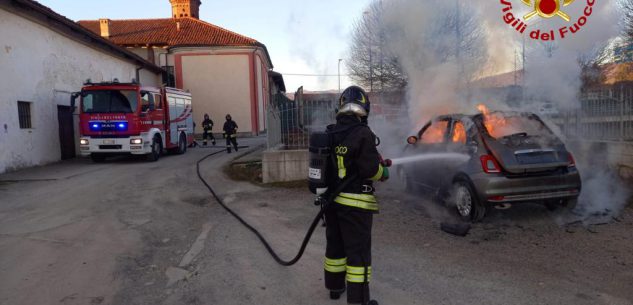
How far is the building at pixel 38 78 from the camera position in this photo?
500 inches

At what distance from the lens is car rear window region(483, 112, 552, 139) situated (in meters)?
6.31

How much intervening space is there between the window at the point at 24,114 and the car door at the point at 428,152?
1174 cm

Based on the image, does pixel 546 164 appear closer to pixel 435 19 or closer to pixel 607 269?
pixel 607 269

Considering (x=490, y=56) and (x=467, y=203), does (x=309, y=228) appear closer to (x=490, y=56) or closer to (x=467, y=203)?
(x=467, y=203)

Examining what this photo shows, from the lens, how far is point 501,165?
5.80 meters

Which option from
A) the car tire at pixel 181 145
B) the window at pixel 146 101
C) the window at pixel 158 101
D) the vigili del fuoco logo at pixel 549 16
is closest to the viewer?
the vigili del fuoco logo at pixel 549 16

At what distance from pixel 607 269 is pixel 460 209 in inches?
83.4

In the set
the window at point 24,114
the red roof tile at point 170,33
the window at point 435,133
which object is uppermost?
the red roof tile at point 170,33

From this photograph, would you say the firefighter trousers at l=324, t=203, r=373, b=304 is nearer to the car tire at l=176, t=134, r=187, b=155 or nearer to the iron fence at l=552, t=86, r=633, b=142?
the iron fence at l=552, t=86, r=633, b=142

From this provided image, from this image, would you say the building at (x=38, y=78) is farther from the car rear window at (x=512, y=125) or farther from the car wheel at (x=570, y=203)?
the car wheel at (x=570, y=203)

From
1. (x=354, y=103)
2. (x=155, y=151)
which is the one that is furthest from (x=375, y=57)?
(x=155, y=151)

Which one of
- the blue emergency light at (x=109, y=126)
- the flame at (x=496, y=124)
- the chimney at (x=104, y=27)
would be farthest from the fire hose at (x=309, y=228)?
the chimney at (x=104, y=27)

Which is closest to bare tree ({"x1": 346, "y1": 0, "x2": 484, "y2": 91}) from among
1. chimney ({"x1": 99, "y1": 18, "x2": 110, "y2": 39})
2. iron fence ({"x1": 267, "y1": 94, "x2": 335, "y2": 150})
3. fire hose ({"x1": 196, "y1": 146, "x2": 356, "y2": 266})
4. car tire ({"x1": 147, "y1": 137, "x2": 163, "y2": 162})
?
iron fence ({"x1": 267, "y1": 94, "x2": 335, "y2": 150})

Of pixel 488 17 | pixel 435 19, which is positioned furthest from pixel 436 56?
pixel 488 17
